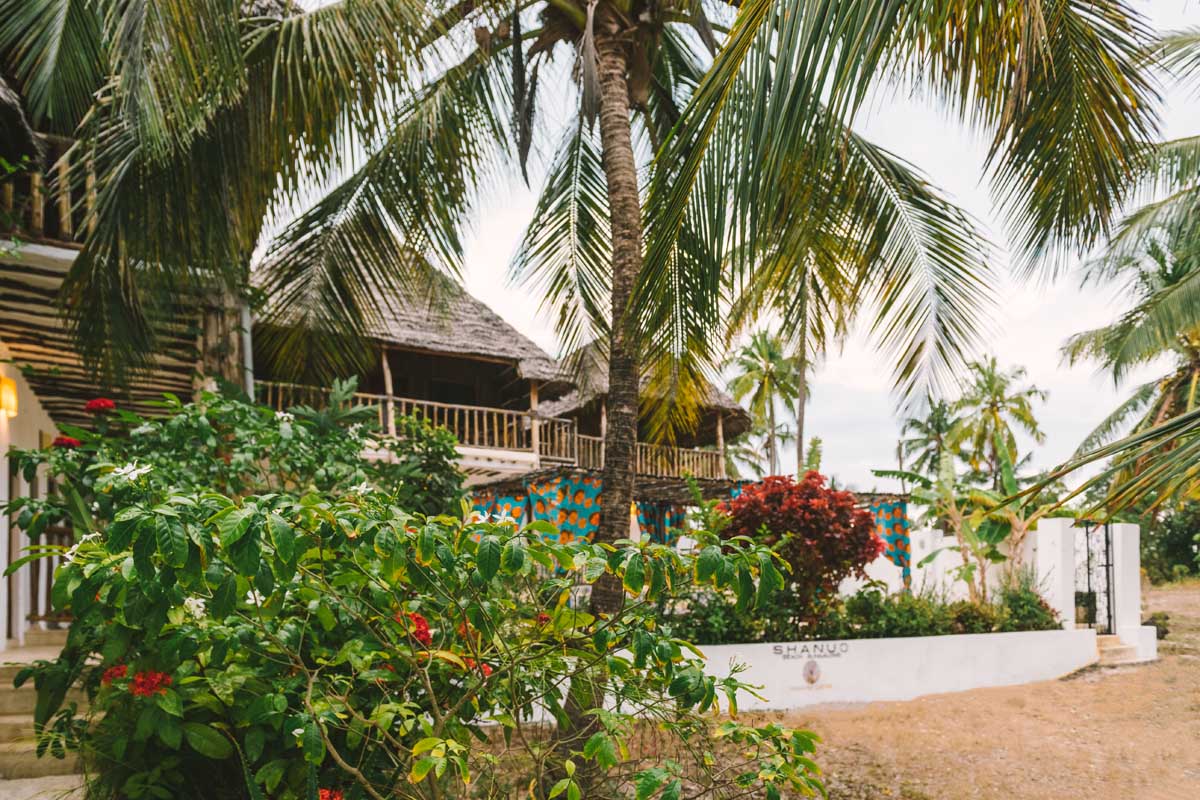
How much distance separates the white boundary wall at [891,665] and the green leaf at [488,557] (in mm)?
5635

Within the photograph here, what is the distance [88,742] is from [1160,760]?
22.7ft

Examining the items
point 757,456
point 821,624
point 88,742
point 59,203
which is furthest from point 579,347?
point 757,456

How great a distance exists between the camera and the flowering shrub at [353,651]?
202 cm

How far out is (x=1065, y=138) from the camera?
401 centimetres

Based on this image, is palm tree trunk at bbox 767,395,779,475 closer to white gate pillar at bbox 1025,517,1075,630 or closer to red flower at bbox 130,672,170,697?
white gate pillar at bbox 1025,517,1075,630

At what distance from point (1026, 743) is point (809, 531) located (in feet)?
7.91

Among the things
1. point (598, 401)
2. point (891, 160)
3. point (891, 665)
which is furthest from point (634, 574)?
point (598, 401)

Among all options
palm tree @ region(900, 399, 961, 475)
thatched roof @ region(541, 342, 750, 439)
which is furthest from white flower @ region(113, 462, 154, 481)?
palm tree @ region(900, 399, 961, 475)

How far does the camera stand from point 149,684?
2639mm

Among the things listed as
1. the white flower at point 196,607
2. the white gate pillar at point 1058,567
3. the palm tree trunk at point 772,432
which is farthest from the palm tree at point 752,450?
the white flower at point 196,607

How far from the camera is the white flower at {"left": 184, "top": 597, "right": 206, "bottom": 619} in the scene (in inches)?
114

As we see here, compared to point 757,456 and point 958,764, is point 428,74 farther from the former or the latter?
point 757,456

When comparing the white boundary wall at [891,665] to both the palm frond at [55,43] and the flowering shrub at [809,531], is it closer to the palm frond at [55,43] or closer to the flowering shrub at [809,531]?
the flowering shrub at [809,531]

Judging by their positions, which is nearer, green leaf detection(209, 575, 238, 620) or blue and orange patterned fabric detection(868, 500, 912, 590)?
green leaf detection(209, 575, 238, 620)
